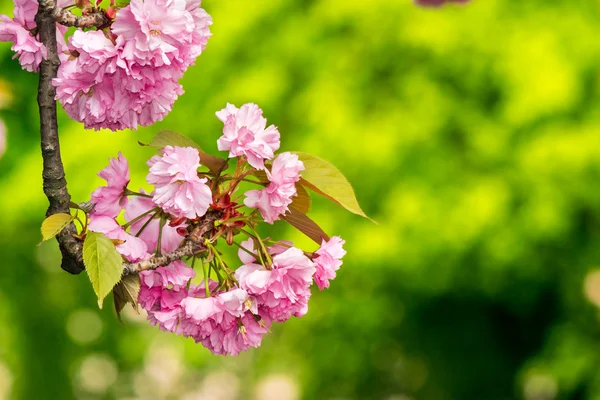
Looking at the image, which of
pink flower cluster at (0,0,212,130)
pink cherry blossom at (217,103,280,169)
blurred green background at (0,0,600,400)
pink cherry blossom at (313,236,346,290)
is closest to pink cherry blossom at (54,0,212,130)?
pink flower cluster at (0,0,212,130)

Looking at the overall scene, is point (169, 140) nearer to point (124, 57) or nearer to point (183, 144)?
point (183, 144)

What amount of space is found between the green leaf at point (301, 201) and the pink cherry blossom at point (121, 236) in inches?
10.4

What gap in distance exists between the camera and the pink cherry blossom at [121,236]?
55.9 inches

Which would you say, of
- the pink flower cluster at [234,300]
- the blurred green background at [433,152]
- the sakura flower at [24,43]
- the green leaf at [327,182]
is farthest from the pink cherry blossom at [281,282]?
the blurred green background at [433,152]

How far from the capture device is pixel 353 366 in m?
8.52

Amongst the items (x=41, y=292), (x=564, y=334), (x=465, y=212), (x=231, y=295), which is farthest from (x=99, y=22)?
(x=41, y=292)


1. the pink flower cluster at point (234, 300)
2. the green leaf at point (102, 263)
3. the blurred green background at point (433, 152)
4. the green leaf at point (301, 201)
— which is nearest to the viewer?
the green leaf at point (102, 263)

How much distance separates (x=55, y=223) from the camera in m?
1.34

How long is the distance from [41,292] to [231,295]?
8882 mm

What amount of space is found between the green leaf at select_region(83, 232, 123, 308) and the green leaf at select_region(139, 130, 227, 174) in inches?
6.9

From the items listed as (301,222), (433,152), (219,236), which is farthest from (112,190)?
(433,152)

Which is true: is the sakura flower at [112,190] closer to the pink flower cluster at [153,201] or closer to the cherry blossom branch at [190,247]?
the pink flower cluster at [153,201]

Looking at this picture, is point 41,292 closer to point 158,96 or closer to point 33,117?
point 33,117

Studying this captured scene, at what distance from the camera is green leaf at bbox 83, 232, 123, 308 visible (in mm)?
1288
